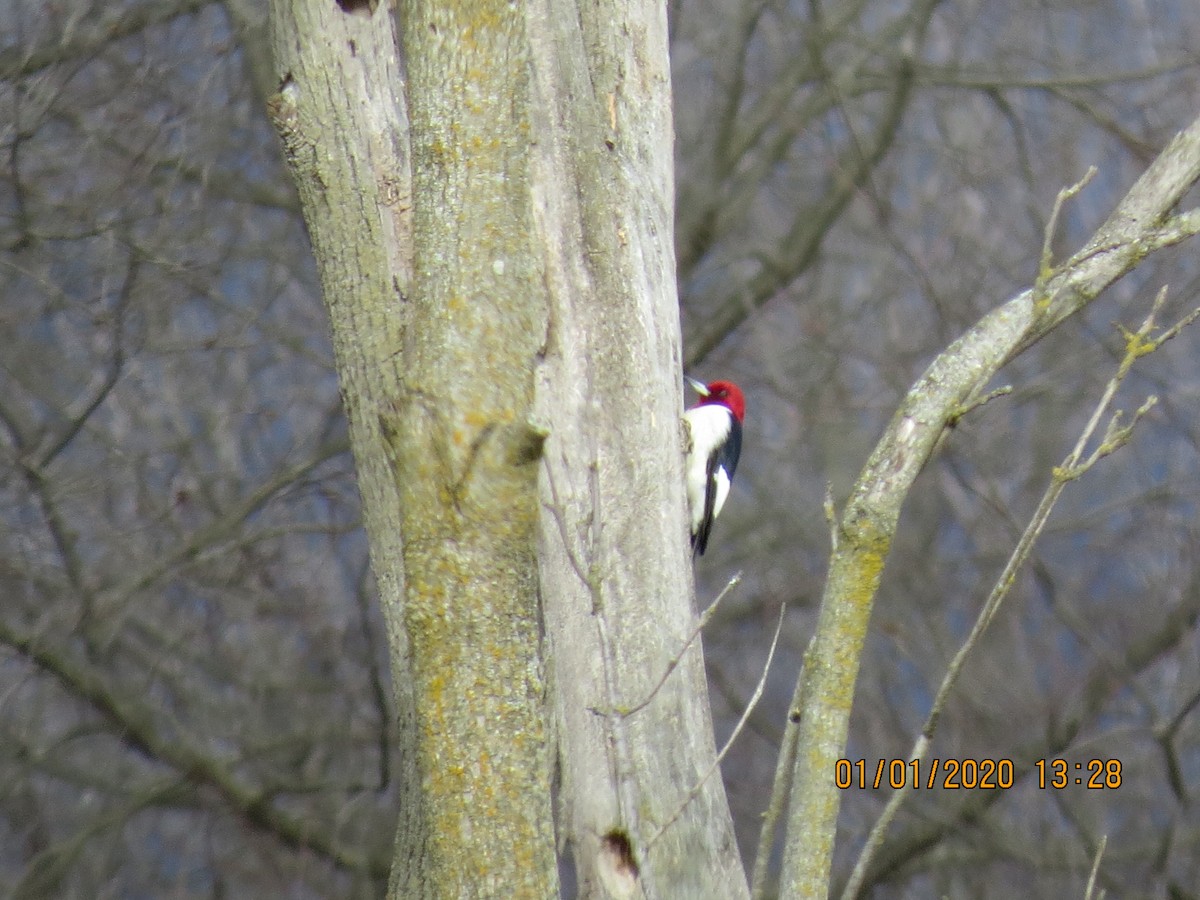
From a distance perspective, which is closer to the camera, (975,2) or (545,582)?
(545,582)

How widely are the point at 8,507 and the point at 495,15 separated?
16.1 feet

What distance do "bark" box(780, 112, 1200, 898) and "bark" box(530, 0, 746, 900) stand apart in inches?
28.2

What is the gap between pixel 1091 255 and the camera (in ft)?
8.94

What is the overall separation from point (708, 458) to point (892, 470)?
3.07m

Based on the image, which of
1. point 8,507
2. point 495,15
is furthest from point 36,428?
point 495,15

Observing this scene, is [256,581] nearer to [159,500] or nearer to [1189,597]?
[159,500]

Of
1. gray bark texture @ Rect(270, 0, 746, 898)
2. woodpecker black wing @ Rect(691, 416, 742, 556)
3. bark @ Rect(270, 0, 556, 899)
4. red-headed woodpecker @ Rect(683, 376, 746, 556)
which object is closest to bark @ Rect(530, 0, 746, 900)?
gray bark texture @ Rect(270, 0, 746, 898)

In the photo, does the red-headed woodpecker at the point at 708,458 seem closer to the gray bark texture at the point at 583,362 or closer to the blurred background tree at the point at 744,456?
the blurred background tree at the point at 744,456

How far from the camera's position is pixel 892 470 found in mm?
2467

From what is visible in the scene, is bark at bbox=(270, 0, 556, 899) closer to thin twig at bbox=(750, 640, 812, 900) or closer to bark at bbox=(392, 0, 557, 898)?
bark at bbox=(392, 0, 557, 898)

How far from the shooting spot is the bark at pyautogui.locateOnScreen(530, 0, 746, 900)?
3062 millimetres
